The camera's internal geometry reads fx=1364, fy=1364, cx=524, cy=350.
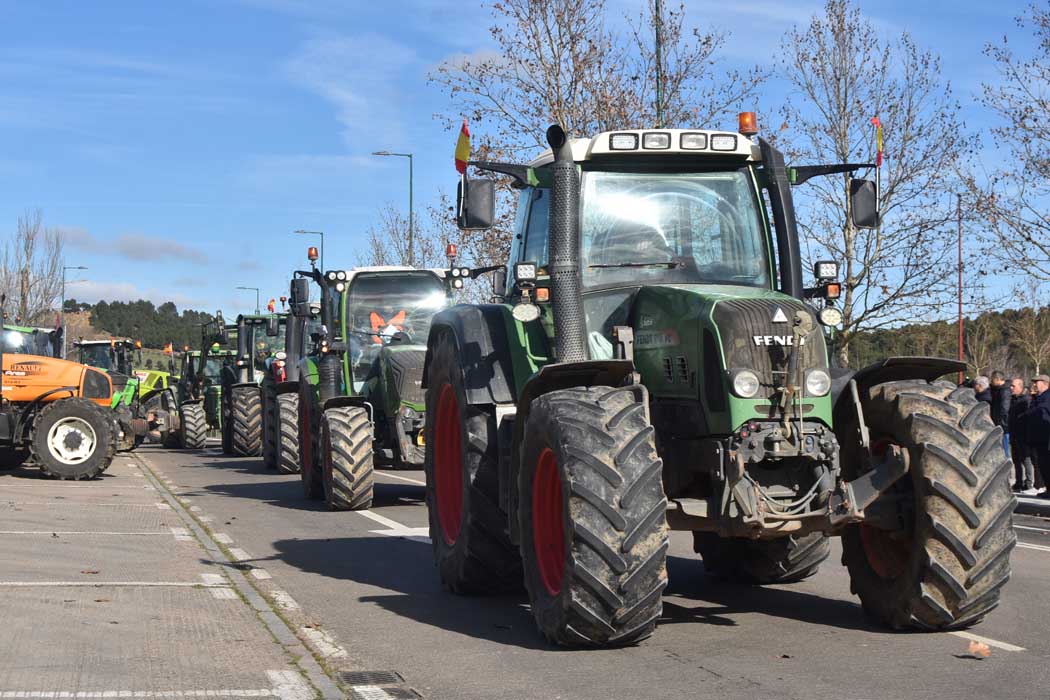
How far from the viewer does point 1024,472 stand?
64.2ft

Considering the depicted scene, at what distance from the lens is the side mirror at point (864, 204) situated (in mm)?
8586

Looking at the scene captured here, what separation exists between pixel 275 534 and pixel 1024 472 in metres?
11.4

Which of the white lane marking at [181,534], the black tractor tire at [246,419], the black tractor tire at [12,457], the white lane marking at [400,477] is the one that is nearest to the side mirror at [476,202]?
the white lane marking at [181,534]

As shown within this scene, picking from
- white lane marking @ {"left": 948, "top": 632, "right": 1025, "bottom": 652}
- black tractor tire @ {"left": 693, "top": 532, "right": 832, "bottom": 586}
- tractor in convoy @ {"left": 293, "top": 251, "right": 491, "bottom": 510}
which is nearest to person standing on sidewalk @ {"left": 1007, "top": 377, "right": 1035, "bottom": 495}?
tractor in convoy @ {"left": 293, "top": 251, "right": 491, "bottom": 510}

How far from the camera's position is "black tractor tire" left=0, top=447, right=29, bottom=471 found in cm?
2406

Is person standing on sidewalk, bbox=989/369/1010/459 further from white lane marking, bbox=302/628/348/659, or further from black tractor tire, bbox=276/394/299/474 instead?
white lane marking, bbox=302/628/348/659

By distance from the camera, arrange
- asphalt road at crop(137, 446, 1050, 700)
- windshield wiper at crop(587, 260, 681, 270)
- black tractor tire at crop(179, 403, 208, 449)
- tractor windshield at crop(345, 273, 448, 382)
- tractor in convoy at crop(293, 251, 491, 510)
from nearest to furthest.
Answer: asphalt road at crop(137, 446, 1050, 700) → windshield wiper at crop(587, 260, 681, 270) → tractor in convoy at crop(293, 251, 491, 510) → tractor windshield at crop(345, 273, 448, 382) → black tractor tire at crop(179, 403, 208, 449)

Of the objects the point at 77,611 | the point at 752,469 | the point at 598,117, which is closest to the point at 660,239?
the point at 752,469

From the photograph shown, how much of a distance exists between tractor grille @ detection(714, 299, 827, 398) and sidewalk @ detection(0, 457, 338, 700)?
2778 millimetres

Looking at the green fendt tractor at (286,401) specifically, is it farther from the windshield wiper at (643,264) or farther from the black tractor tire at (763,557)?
the windshield wiper at (643,264)

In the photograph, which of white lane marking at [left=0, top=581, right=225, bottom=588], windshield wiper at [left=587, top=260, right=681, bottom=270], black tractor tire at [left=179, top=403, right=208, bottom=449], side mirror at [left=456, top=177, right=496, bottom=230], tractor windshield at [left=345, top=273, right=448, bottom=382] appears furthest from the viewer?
black tractor tire at [left=179, top=403, right=208, bottom=449]

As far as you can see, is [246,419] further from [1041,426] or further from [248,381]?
[1041,426]

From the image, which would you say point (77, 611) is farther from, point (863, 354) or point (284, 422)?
point (863, 354)

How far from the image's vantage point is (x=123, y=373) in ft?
112
